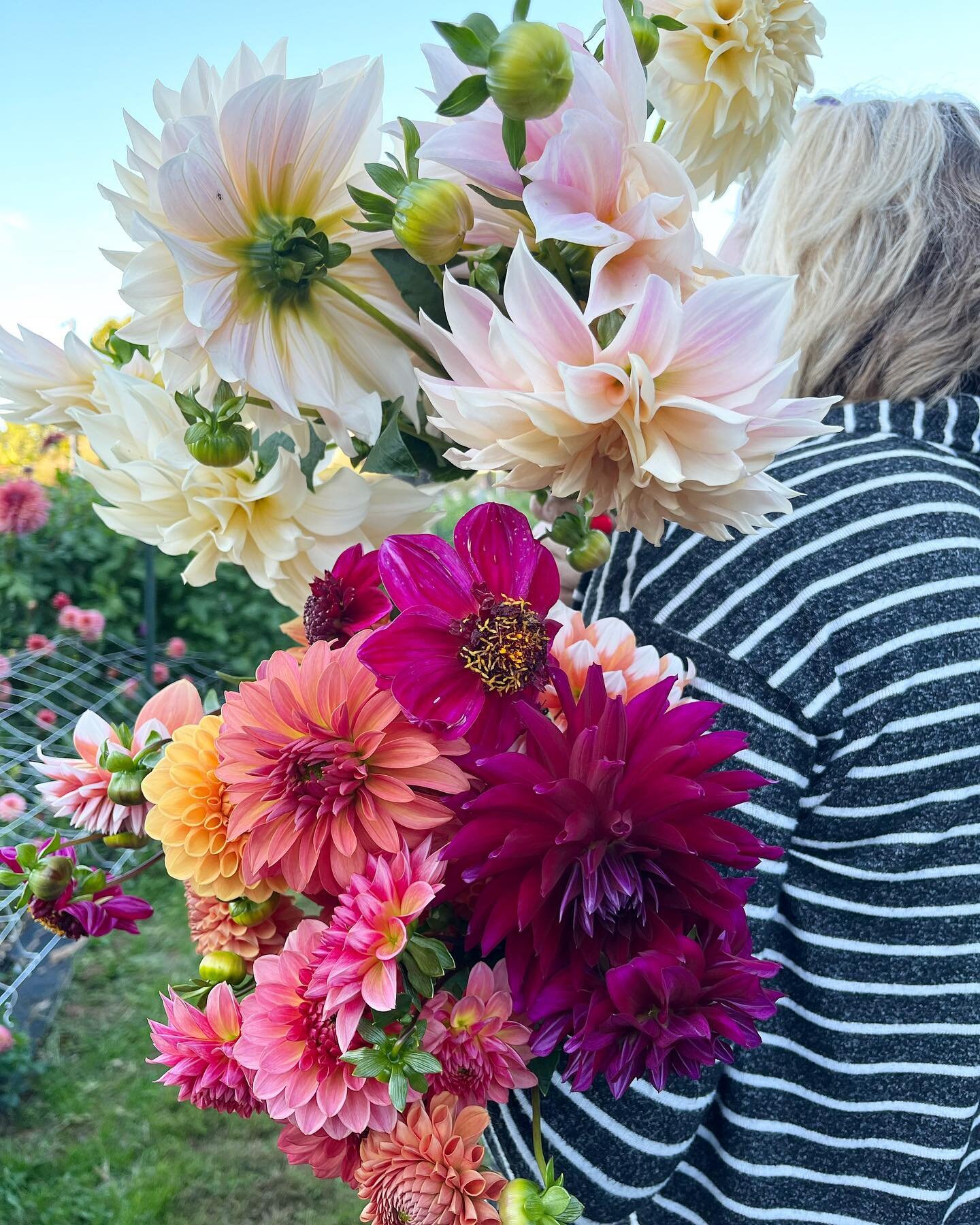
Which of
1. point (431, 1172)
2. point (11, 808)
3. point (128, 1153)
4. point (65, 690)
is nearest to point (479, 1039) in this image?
point (431, 1172)

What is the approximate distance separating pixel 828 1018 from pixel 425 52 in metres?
0.76

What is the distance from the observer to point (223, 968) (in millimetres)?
454

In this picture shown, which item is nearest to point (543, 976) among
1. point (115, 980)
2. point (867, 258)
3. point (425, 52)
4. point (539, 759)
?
point (539, 759)

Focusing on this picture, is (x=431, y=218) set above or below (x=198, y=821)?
above

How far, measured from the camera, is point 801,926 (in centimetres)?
81

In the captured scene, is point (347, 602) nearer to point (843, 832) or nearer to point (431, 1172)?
point (431, 1172)

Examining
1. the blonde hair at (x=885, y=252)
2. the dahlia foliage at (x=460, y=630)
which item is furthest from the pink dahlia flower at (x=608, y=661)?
the blonde hair at (x=885, y=252)

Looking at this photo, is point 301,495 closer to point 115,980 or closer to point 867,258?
point 867,258

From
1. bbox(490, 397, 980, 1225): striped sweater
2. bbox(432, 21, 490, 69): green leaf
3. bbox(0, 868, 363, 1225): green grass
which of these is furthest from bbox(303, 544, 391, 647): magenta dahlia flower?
bbox(0, 868, 363, 1225): green grass

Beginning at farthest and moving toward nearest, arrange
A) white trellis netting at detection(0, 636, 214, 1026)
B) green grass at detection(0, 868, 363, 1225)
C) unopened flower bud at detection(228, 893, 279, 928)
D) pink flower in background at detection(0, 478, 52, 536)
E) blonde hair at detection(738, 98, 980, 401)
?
pink flower in background at detection(0, 478, 52, 536) < white trellis netting at detection(0, 636, 214, 1026) < green grass at detection(0, 868, 363, 1225) < blonde hair at detection(738, 98, 980, 401) < unopened flower bud at detection(228, 893, 279, 928)

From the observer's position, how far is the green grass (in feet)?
7.91

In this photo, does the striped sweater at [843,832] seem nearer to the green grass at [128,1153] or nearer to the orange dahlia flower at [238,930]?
the orange dahlia flower at [238,930]

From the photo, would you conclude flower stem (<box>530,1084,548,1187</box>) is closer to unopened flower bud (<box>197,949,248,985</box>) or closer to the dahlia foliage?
the dahlia foliage

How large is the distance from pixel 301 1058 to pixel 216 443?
0.88 ft
